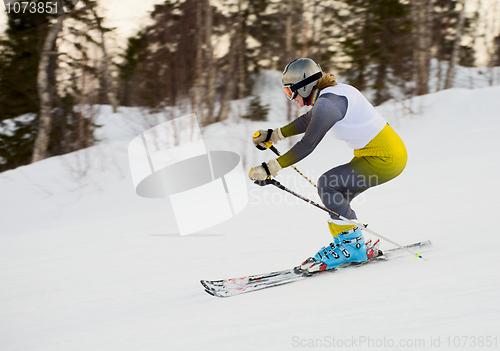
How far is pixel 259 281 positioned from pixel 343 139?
1.13m

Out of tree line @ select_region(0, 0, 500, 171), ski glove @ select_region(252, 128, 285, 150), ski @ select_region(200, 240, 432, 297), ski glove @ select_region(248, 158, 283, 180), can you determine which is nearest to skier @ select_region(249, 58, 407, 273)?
ski glove @ select_region(248, 158, 283, 180)

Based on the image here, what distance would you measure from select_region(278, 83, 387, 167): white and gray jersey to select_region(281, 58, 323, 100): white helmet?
0.36ft

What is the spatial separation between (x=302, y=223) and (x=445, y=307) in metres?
2.14

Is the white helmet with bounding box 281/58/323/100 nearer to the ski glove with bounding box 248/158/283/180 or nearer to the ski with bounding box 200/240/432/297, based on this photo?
the ski glove with bounding box 248/158/283/180

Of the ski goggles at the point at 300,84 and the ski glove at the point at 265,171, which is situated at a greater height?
the ski goggles at the point at 300,84

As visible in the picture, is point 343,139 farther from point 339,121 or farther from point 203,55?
point 203,55

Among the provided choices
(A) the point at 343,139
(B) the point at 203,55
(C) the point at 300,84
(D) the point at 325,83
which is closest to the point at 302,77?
(C) the point at 300,84

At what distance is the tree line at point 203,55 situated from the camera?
8383 millimetres

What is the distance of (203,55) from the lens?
8.69 metres

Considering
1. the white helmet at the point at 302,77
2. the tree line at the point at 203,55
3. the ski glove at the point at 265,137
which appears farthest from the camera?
the tree line at the point at 203,55

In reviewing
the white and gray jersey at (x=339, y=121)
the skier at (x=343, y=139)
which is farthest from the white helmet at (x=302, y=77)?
the white and gray jersey at (x=339, y=121)

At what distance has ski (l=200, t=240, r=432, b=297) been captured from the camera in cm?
278

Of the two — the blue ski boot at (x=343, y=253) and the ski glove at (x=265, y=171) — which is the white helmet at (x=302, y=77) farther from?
the blue ski boot at (x=343, y=253)

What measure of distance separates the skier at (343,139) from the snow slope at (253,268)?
251mm
